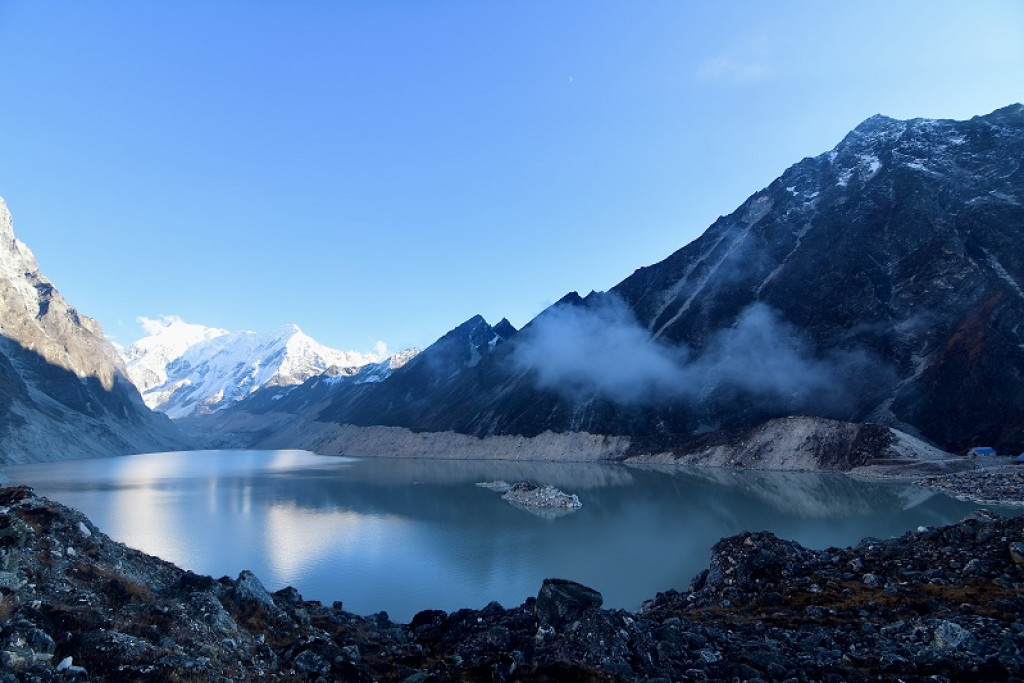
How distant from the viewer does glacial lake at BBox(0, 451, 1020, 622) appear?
32.7m

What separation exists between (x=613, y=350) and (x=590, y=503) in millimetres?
94976

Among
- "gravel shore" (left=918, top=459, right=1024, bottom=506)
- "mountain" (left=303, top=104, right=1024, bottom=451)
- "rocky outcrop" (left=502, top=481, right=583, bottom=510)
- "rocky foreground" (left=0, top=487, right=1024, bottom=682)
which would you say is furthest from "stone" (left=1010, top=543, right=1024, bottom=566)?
"mountain" (left=303, top=104, right=1024, bottom=451)

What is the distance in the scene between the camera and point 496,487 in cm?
8162

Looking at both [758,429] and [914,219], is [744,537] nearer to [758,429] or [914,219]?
[758,429]

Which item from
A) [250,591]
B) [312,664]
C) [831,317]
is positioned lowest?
[250,591]

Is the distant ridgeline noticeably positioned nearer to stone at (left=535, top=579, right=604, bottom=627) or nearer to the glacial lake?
the glacial lake

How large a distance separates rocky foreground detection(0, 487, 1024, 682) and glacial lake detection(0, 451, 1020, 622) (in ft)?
29.9

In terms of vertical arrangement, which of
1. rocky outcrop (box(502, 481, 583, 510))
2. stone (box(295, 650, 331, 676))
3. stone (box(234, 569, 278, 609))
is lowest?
rocky outcrop (box(502, 481, 583, 510))

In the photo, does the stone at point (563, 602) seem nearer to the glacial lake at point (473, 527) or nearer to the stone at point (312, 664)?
the stone at point (312, 664)

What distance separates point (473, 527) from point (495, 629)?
35.4 metres

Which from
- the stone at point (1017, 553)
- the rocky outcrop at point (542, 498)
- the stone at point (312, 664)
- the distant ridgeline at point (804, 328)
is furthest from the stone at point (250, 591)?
the distant ridgeline at point (804, 328)

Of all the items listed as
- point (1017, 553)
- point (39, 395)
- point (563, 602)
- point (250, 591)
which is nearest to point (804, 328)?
point (1017, 553)

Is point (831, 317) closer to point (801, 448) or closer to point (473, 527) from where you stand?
point (801, 448)

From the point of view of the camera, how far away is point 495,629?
1720 centimetres
